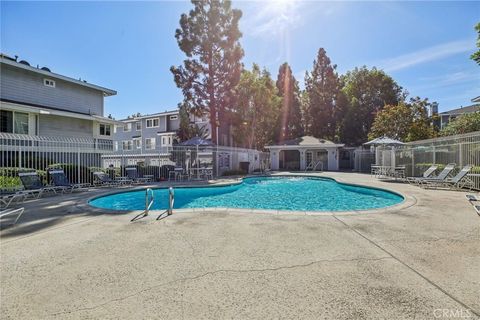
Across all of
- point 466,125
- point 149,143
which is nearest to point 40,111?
point 149,143

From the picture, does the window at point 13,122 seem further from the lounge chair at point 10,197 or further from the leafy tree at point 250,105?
the leafy tree at point 250,105

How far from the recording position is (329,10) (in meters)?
11.2

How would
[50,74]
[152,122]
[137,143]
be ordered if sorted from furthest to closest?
[137,143] → [152,122] → [50,74]

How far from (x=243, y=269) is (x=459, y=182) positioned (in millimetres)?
12337

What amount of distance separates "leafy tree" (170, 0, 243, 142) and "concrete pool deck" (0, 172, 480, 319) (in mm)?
18051

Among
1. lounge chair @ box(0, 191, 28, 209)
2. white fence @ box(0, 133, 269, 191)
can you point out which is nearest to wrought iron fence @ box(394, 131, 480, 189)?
white fence @ box(0, 133, 269, 191)

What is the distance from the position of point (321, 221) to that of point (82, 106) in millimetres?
20909

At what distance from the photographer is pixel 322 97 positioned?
3441cm

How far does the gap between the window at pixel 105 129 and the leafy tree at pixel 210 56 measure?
7.02 meters

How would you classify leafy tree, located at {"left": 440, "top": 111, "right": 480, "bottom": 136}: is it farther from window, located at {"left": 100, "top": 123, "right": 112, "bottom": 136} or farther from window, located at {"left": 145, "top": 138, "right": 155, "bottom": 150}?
window, located at {"left": 145, "top": 138, "right": 155, "bottom": 150}

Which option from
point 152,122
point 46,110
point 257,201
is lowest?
point 257,201

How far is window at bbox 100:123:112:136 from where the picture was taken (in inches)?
798

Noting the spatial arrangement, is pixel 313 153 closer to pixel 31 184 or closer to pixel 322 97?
pixel 322 97

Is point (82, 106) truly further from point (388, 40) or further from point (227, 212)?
point (388, 40)
